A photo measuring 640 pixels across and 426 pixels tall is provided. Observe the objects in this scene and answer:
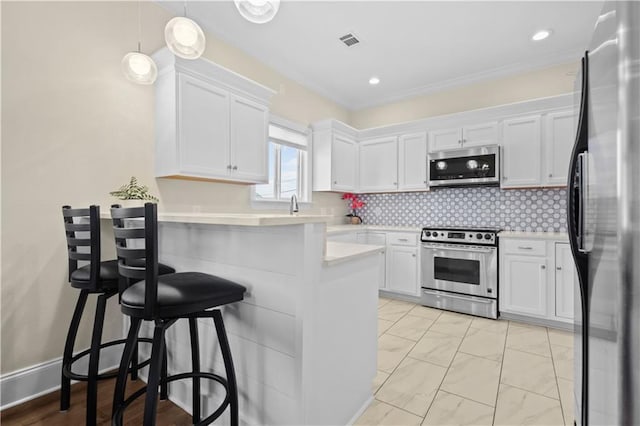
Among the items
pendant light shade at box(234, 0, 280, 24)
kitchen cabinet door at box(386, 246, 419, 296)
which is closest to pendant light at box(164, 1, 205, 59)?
pendant light shade at box(234, 0, 280, 24)

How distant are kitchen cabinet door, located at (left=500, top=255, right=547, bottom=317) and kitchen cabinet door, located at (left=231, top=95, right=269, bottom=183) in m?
2.86

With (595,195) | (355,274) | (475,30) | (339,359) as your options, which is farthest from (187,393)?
(475,30)

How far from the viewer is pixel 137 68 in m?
2.12

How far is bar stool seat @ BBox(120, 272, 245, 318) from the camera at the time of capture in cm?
115

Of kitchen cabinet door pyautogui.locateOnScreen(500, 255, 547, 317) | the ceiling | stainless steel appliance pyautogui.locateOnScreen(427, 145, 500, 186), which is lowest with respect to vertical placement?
kitchen cabinet door pyautogui.locateOnScreen(500, 255, 547, 317)

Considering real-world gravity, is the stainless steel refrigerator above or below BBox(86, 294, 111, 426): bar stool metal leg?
above

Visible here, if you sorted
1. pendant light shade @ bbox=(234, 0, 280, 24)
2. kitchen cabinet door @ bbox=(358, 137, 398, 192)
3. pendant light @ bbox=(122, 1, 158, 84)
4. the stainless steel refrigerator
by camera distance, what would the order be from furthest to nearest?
kitchen cabinet door @ bbox=(358, 137, 398, 192)
pendant light @ bbox=(122, 1, 158, 84)
pendant light shade @ bbox=(234, 0, 280, 24)
the stainless steel refrigerator

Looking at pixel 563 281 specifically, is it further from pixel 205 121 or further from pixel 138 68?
pixel 138 68

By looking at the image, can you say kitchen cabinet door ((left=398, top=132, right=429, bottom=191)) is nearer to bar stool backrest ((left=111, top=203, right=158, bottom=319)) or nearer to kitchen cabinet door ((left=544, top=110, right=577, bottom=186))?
→ kitchen cabinet door ((left=544, top=110, right=577, bottom=186))

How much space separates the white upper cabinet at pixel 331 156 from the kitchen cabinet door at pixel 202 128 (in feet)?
5.84

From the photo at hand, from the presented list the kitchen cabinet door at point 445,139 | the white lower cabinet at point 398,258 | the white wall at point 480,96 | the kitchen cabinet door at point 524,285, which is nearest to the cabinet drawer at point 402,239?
the white lower cabinet at point 398,258

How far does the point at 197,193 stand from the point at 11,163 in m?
1.27

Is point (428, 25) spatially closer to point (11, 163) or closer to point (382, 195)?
point (382, 195)

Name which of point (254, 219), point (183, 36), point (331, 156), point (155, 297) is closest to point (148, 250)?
point (155, 297)
